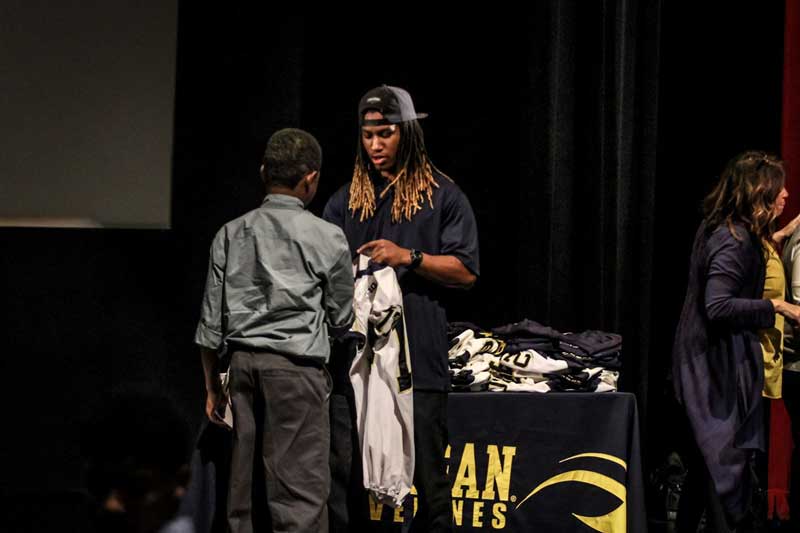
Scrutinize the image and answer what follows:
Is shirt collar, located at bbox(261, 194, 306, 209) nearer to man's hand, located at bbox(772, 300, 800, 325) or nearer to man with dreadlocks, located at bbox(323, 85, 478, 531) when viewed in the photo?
man with dreadlocks, located at bbox(323, 85, 478, 531)

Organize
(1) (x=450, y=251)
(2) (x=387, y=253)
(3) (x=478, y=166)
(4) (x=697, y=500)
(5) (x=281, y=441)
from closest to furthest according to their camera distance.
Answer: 1. (5) (x=281, y=441)
2. (2) (x=387, y=253)
3. (1) (x=450, y=251)
4. (4) (x=697, y=500)
5. (3) (x=478, y=166)

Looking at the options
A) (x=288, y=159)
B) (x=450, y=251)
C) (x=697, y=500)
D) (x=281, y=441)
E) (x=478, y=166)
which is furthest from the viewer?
(x=478, y=166)

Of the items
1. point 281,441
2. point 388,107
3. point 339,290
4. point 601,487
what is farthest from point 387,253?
point 601,487

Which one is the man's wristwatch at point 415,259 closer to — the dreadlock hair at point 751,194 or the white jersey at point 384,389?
the white jersey at point 384,389

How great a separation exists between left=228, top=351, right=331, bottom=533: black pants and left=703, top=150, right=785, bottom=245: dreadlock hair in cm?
165

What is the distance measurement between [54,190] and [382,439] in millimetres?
2311

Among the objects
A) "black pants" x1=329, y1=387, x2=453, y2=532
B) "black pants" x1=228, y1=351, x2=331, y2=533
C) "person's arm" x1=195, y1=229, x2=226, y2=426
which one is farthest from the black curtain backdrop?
"black pants" x1=228, y1=351, x2=331, y2=533

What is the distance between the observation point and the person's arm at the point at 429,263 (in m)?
3.75

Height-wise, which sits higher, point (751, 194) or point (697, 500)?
point (751, 194)

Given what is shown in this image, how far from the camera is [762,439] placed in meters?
4.02

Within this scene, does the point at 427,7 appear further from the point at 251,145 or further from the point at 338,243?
the point at 338,243

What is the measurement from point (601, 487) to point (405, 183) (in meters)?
1.30

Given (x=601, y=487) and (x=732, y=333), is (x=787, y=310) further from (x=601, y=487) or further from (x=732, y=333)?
(x=601, y=487)

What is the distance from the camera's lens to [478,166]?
5.29 meters
